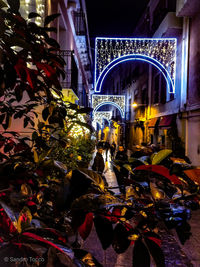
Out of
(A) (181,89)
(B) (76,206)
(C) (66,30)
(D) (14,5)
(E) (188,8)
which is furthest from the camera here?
(A) (181,89)

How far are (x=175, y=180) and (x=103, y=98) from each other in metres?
29.8

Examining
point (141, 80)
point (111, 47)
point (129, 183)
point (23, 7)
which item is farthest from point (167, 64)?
point (129, 183)

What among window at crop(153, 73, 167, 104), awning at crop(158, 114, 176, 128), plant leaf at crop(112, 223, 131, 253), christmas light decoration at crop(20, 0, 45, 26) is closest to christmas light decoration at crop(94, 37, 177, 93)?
awning at crop(158, 114, 176, 128)

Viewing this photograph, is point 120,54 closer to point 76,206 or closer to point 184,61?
point 184,61

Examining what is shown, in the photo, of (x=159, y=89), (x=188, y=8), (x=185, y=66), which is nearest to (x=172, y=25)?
(x=188, y=8)

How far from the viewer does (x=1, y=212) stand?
39.8 inches

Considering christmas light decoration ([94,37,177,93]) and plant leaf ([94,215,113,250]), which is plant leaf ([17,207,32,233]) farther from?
christmas light decoration ([94,37,177,93])

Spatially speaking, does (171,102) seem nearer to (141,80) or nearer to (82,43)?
(82,43)

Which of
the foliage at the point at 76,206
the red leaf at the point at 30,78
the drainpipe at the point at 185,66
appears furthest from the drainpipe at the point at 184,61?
the red leaf at the point at 30,78

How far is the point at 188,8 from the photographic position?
1209 centimetres

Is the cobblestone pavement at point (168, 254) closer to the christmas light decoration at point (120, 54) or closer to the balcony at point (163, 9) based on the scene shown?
the christmas light decoration at point (120, 54)

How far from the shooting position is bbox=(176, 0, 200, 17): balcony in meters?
11.7

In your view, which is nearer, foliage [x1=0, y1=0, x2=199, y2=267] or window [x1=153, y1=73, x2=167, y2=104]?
foliage [x1=0, y1=0, x2=199, y2=267]

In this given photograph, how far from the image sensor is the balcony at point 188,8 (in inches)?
460
